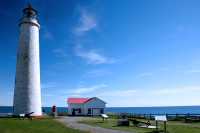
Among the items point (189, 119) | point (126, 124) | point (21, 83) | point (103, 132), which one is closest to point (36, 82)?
point (21, 83)

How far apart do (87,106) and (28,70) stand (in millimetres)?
20838

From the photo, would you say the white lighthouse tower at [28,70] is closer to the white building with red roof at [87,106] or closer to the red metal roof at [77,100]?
the white building with red roof at [87,106]

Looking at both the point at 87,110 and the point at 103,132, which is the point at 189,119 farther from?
the point at 87,110

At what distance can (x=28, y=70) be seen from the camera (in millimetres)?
28047

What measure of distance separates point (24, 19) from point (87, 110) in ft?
77.2

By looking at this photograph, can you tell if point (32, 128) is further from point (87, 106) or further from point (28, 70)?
point (87, 106)

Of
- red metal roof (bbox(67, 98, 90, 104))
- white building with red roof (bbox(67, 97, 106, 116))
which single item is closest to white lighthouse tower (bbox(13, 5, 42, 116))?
white building with red roof (bbox(67, 97, 106, 116))

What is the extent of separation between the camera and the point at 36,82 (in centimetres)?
2867

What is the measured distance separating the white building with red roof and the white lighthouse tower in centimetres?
1843

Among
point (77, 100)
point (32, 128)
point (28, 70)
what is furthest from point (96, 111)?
point (32, 128)

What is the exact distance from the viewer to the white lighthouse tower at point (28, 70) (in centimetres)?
2766

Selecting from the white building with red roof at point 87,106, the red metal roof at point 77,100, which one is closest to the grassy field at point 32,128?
the white building with red roof at point 87,106

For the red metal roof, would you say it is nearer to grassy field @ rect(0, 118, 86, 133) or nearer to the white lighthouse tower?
the white lighthouse tower

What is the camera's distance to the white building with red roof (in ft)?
153
